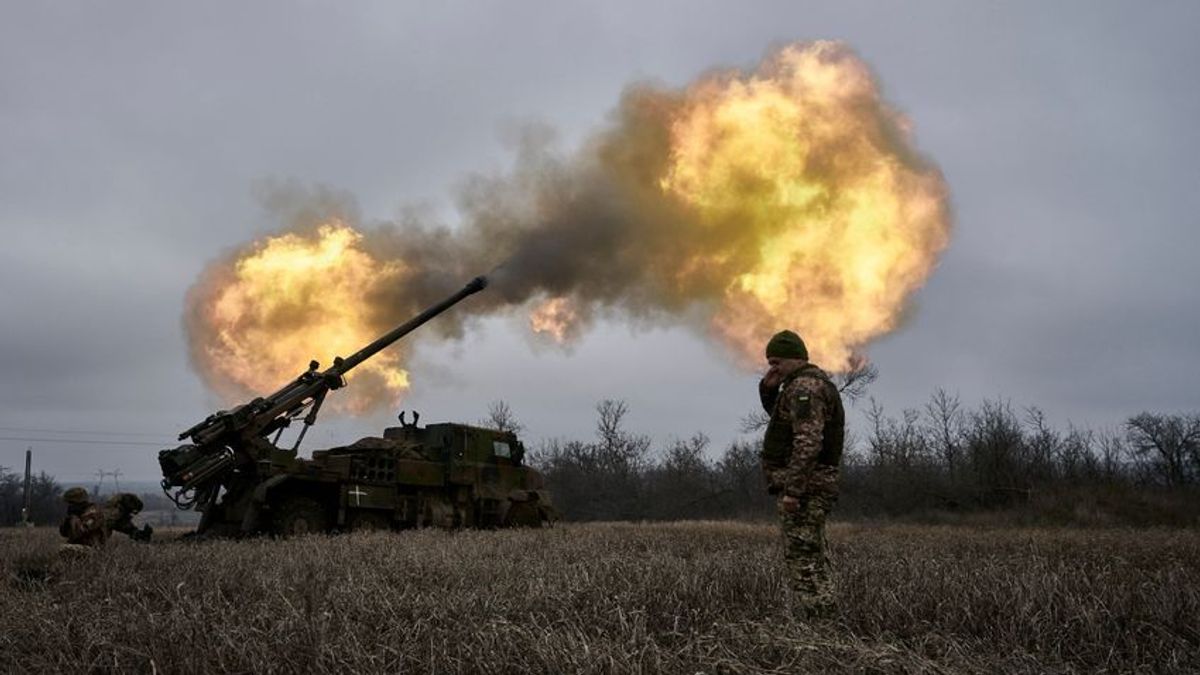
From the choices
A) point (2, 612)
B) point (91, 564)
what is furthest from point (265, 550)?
point (2, 612)

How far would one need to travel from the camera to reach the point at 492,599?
4.90 metres

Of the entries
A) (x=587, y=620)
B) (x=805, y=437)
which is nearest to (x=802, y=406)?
(x=805, y=437)

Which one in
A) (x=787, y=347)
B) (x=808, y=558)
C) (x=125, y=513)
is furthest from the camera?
(x=125, y=513)

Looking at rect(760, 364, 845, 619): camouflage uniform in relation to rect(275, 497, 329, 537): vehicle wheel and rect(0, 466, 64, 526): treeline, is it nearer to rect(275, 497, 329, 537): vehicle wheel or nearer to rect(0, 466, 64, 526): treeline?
rect(275, 497, 329, 537): vehicle wheel

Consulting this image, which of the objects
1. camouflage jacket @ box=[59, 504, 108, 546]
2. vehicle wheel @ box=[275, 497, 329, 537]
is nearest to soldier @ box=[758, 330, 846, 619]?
camouflage jacket @ box=[59, 504, 108, 546]

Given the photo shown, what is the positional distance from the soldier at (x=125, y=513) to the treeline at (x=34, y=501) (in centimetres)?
3869

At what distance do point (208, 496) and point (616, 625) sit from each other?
492 inches

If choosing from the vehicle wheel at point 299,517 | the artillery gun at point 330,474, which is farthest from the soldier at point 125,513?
the vehicle wheel at point 299,517

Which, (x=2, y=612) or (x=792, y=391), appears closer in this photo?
(x=2, y=612)

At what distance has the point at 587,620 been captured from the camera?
436 cm

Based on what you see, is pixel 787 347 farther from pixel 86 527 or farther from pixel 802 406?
pixel 86 527

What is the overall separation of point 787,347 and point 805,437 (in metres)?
0.70

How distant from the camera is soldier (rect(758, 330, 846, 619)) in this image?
500cm

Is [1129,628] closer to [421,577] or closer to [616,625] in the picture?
[616,625]
